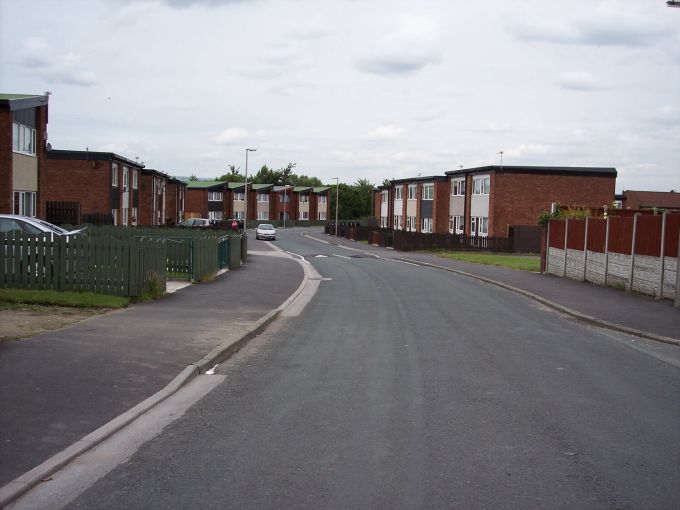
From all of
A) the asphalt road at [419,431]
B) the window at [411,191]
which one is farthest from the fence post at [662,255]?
the window at [411,191]

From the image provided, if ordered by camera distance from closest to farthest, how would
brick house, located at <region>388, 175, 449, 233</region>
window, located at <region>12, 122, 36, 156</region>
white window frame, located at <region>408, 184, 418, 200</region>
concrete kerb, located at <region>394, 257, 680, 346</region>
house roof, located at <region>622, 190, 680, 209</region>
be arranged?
concrete kerb, located at <region>394, 257, 680, 346</region>
window, located at <region>12, 122, 36, 156</region>
brick house, located at <region>388, 175, 449, 233</region>
white window frame, located at <region>408, 184, 418, 200</region>
house roof, located at <region>622, 190, 680, 209</region>

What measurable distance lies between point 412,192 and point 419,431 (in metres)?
68.7

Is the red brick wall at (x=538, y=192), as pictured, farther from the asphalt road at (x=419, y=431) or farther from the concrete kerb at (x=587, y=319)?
the asphalt road at (x=419, y=431)

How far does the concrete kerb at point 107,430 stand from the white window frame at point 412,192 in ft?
203

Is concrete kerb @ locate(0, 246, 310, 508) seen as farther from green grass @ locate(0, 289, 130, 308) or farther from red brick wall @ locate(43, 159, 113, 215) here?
red brick wall @ locate(43, 159, 113, 215)

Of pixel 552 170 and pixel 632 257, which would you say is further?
pixel 552 170

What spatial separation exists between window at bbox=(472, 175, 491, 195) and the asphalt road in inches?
1736

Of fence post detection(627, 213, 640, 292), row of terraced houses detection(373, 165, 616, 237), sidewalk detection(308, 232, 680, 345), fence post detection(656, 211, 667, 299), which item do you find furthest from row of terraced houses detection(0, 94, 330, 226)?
fence post detection(656, 211, 667, 299)

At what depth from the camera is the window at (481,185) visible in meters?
55.8

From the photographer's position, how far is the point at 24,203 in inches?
1204

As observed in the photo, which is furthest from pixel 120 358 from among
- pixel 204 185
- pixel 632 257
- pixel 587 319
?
pixel 204 185

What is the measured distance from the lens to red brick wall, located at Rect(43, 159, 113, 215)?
47.7m

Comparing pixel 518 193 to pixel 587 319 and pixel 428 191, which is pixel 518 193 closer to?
pixel 428 191

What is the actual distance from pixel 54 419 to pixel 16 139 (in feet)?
83.6
